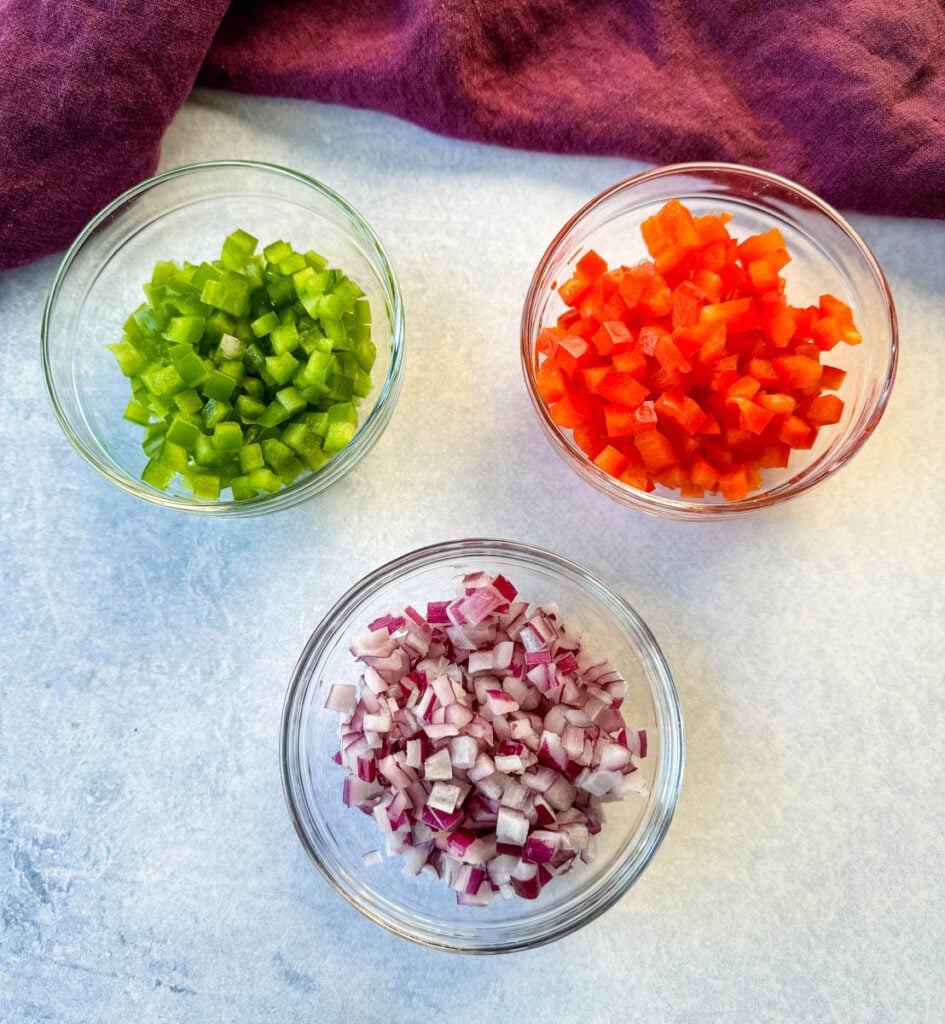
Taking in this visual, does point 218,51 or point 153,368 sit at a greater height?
point 218,51

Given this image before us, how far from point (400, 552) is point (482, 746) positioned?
42 cm

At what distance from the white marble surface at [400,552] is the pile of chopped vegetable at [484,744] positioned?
0.23m

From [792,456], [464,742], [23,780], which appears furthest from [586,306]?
[23,780]

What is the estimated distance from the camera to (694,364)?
141 centimetres

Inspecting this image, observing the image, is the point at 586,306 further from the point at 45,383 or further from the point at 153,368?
the point at 45,383

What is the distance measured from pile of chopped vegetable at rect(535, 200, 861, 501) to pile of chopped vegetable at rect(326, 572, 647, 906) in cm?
33

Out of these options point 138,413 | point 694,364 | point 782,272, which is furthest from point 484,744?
point 782,272

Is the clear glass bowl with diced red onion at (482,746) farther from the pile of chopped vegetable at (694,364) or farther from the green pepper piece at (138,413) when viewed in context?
the green pepper piece at (138,413)

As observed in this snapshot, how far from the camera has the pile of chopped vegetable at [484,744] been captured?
1379mm

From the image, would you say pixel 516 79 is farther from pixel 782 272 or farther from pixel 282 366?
pixel 282 366

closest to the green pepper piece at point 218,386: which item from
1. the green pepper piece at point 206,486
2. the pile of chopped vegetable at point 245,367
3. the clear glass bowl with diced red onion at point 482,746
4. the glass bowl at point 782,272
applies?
the pile of chopped vegetable at point 245,367

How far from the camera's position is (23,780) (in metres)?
1.65

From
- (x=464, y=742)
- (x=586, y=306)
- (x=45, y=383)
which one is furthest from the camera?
(x=45, y=383)

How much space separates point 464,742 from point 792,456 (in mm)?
791
